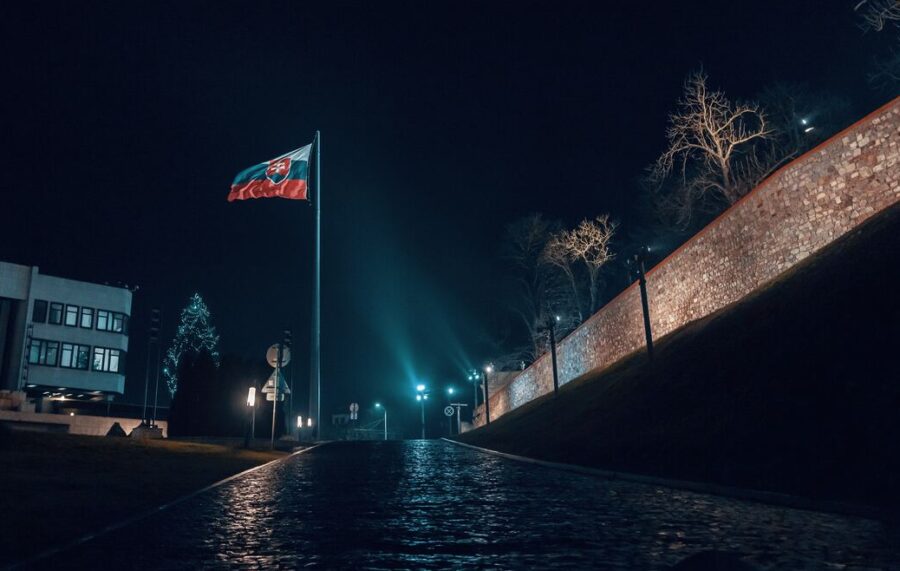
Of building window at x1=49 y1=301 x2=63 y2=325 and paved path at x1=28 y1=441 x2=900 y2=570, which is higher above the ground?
building window at x1=49 y1=301 x2=63 y2=325

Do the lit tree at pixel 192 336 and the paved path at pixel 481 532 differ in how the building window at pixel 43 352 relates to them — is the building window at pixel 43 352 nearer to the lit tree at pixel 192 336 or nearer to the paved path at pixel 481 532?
the lit tree at pixel 192 336

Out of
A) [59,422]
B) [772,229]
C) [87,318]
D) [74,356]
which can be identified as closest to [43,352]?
[74,356]

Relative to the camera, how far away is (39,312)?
5469 cm

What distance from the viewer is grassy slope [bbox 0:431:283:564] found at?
21.5 ft

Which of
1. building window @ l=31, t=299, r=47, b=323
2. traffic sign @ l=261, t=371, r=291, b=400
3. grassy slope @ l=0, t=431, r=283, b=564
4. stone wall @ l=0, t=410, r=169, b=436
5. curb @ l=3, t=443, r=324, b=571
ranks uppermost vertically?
building window @ l=31, t=299, r=47, b=323

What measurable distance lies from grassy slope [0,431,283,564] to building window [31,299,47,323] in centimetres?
4382

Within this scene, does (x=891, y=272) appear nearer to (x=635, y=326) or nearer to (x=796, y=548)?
(x=796, y=548)

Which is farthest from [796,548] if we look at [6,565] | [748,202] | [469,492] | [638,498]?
[748,202]

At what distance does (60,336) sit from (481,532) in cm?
6041

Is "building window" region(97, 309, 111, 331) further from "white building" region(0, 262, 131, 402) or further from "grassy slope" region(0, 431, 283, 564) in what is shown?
"grassy slope" region(0, 431, 283, 564)

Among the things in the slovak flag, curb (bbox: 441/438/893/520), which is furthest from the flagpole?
curb (bbox: 441/438/893/520)

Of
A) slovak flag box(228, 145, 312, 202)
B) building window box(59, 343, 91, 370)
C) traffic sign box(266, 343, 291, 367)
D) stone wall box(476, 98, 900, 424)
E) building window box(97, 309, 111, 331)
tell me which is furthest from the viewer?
building window box(97, 309, 111, 331)

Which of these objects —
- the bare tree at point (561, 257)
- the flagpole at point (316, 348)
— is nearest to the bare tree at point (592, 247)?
the bare tree at point (561, 257)

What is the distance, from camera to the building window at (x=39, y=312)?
5428 cm
